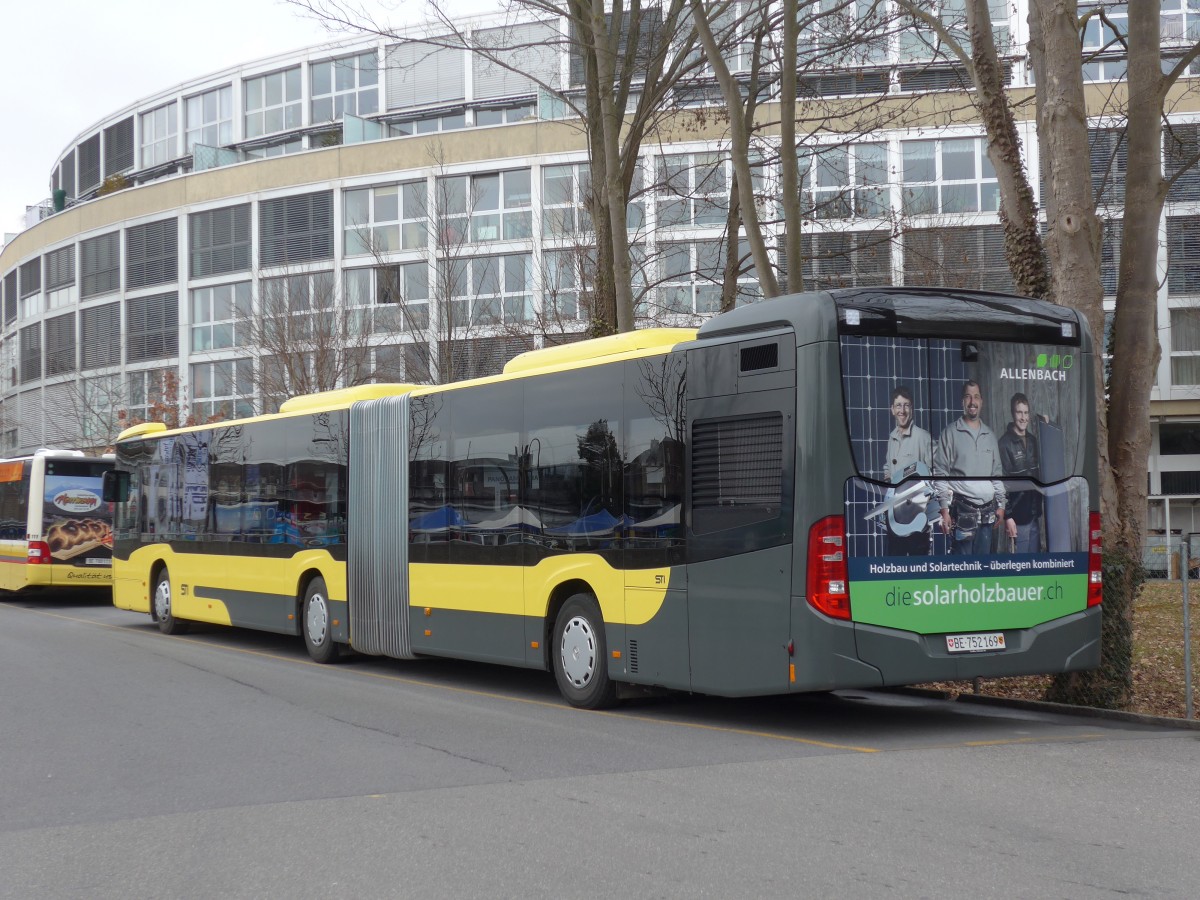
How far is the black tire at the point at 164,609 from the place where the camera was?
20312mm

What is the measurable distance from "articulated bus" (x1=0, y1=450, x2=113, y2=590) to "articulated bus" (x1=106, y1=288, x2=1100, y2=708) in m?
16.1

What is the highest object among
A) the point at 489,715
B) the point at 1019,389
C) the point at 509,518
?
the point at 1019,389

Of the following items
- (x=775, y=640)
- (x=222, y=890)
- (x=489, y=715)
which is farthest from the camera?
(x=489, y=715)

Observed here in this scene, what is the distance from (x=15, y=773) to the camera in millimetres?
8594

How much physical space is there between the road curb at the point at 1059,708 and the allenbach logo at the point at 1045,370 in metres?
2.59

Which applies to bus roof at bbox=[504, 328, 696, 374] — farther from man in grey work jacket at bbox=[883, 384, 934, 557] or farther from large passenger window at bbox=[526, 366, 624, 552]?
man in grey work jacket at bbox=[883, 384, 934, 557]

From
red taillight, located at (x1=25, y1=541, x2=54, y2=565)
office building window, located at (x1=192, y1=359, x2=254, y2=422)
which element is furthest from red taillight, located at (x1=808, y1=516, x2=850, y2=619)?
office building window, located at (x1=192, y1=359, x2=254, y2=422)

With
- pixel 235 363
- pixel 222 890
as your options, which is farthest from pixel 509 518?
pixel 235 363

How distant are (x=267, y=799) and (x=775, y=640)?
3668 millimetres

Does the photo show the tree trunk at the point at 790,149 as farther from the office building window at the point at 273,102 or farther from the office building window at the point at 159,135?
the office building window at the point at 159,135

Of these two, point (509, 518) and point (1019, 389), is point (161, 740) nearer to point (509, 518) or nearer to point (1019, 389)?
point (509, 518)

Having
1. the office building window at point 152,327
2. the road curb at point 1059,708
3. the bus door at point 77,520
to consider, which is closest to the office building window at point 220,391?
the office building window at point 152,327

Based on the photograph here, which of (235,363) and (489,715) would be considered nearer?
(489,715)

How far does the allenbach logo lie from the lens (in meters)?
9.98
